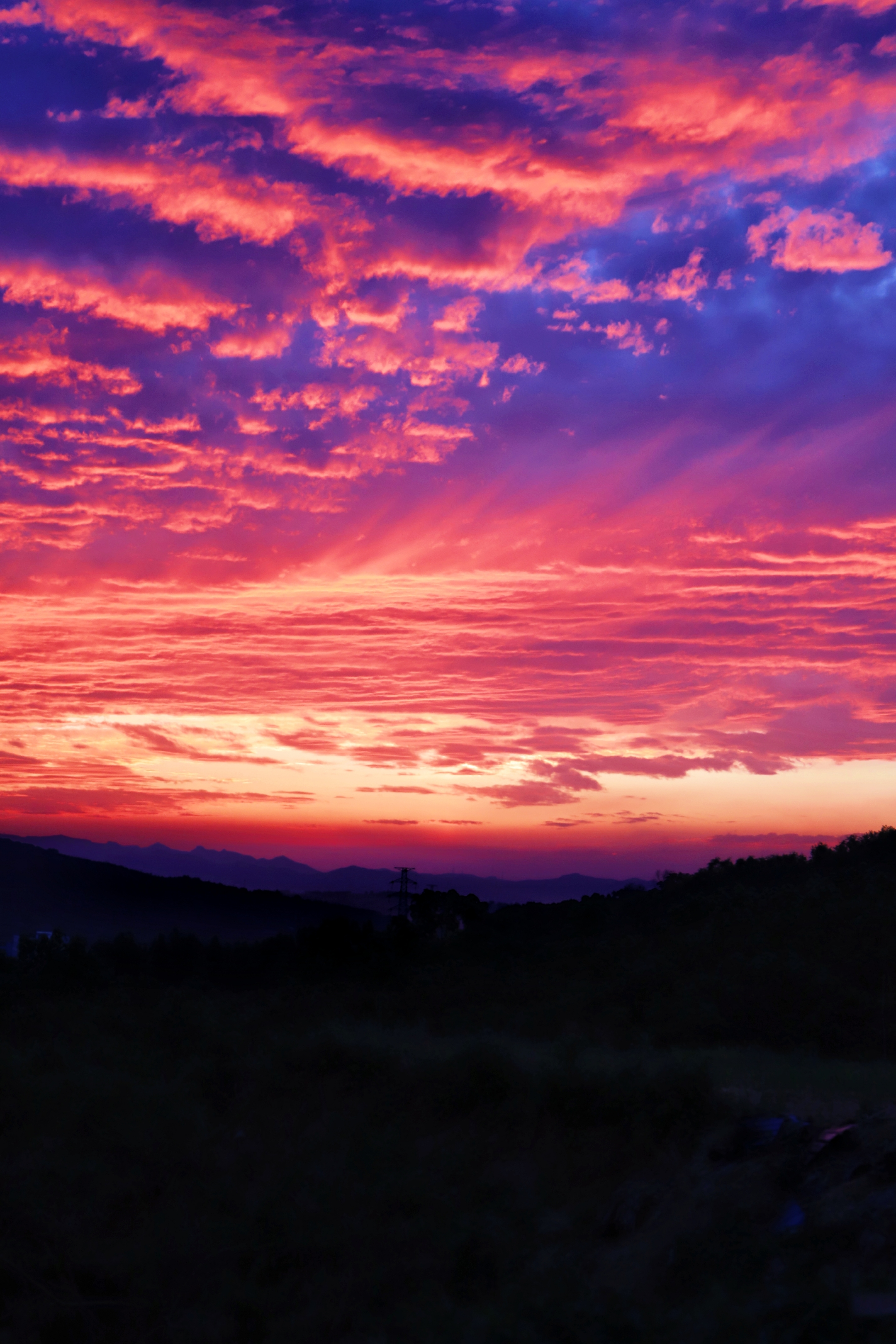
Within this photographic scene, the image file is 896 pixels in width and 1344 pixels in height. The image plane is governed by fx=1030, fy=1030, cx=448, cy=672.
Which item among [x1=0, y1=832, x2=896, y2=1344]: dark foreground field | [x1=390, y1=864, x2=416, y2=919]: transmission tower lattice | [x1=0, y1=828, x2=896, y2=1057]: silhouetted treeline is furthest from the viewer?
[x1=390, y1=864, x2=416, y2=919]: transmission tower lattice

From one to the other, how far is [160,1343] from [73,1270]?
9.96ft

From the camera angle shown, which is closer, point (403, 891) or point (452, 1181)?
point (452, 1181)

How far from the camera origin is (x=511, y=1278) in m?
15.3

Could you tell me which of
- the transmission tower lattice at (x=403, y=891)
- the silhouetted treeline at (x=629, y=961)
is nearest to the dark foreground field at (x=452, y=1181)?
the silhouetted treeline at (x=629, y=961)

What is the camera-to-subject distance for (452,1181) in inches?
774

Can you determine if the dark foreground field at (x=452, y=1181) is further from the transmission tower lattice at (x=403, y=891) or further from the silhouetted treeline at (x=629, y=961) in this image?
the transmission tower lattice at (x=403, y=891)

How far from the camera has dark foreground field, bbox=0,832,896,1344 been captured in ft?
43.7

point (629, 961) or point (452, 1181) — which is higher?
point (629, 961)

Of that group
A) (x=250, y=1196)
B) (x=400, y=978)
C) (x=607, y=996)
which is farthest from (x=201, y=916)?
(x=250, y=1196)

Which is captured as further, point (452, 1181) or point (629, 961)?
point (629, 961)

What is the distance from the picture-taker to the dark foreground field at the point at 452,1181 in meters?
13.3

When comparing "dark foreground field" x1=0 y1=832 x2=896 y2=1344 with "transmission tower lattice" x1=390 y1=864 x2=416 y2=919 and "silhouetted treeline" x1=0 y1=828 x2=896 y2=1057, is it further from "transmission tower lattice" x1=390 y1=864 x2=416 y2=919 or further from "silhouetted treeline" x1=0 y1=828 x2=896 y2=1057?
"transmission tower lattice" x1=390 y1=864 x2=416 y2=919

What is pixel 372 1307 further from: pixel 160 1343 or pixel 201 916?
pixel 201 916

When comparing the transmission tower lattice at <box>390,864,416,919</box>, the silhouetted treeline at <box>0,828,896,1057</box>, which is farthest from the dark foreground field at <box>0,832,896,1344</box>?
the transmission tower lattice at <box>390,864,416,919</box>
